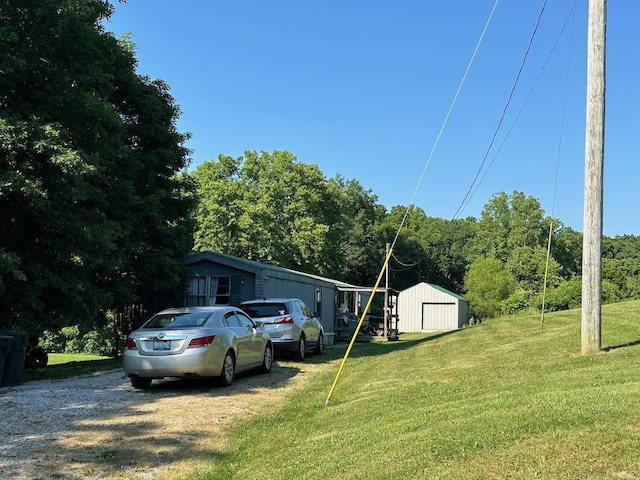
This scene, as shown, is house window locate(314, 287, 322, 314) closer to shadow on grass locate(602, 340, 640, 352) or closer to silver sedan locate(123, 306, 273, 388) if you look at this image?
silver sedan locate(123, 306, 273, 388)

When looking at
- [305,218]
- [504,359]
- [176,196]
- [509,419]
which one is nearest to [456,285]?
[305,218]

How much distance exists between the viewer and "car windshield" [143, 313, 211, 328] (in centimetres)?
1133

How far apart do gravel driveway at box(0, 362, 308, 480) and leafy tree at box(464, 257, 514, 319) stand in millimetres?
54712

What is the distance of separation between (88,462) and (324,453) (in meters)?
2.36

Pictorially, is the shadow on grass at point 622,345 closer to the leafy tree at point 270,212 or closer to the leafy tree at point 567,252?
the leafy tree at point 270,212

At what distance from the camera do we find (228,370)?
11484mm

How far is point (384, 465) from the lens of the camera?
210 inches

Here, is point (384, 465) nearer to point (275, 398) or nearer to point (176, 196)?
point (275, 398)

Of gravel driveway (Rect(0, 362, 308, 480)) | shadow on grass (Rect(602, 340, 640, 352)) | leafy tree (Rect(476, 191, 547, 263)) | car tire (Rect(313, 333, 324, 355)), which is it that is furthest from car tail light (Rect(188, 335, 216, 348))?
leafy tree (Rect(476, 191, 547, 263))

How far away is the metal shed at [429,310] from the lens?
5412 cm

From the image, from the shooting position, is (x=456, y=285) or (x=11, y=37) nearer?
(x=11, y=37)

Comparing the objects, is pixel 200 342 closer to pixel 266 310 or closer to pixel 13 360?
pixel 13 360

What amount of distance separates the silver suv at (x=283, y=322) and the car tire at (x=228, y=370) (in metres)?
3.95

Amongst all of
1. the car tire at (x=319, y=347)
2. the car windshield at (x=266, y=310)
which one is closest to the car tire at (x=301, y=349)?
the car windshield at (x=266, y=310)
